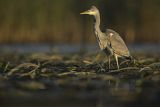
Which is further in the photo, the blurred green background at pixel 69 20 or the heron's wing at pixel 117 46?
the blurred green background at pixel 69 20

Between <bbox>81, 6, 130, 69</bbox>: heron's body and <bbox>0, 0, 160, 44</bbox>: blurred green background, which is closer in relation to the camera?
<bbox>81, 6, 130, 69</bbox>: heron's body

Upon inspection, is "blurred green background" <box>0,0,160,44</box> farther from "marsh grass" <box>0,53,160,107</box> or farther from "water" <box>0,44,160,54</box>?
"marsh grass" <box>0,53,160,107</box>

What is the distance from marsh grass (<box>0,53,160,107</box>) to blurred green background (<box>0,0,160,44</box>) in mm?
7985

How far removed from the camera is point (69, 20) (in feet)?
78.0

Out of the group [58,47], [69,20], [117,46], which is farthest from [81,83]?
[69,20]

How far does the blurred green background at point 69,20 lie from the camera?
22.7m

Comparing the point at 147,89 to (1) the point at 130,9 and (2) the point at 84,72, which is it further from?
(1) the point at 130,9

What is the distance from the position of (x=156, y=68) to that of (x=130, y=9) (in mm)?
9937

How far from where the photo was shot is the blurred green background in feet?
74.6

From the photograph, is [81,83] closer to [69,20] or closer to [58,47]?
[58,47]

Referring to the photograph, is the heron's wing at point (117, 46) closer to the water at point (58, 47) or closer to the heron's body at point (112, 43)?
the heron's body at point (112, 43)

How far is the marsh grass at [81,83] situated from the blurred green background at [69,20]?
798 centimetres

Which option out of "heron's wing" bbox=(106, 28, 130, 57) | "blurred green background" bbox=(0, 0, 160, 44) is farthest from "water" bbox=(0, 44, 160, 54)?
"heron's wing" bbox=(106, 28, 130, 57)

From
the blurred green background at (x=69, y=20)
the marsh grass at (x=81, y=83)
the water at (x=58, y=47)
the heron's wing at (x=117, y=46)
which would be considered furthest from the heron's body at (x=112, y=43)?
the blurred green background at (x=69, y=20)
